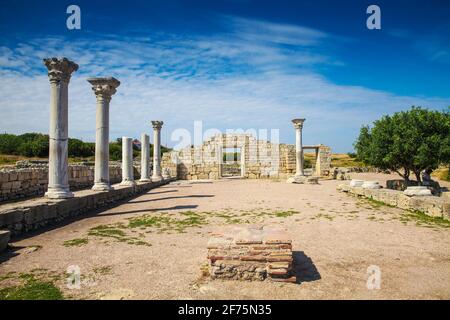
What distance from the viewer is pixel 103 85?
1173cm

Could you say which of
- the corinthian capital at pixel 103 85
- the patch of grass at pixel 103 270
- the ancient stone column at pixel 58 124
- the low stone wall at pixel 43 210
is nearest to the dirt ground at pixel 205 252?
the patch of grass at pixel 103 270

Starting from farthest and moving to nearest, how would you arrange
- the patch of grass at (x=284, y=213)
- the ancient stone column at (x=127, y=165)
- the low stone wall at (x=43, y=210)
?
the ancient stone column at (x=127, y=165) < the patch of grass at (x=284, y=213) < the low stone wall at (x=43, y=210)

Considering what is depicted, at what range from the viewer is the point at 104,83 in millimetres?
11734

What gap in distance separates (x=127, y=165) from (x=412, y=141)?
13.5 meters

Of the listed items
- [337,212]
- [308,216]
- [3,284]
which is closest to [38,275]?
[3,284]

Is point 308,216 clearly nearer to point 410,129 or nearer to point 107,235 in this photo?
point 107,235

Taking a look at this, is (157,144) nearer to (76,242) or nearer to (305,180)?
(305,180)

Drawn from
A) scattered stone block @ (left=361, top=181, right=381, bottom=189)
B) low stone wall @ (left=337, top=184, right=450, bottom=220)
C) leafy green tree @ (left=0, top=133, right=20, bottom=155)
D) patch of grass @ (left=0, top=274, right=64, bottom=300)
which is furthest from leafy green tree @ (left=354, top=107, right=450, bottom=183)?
leafy green tree @ (left=0, top=133, right=20, bottom=155)

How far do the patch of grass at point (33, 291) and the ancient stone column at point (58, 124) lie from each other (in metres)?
5.04

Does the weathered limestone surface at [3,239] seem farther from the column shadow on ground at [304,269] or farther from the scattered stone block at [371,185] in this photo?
the scattered stone block at [371,185]

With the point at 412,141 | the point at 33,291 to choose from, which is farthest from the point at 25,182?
the point at 412,141

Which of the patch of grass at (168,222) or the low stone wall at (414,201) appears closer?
the patch of grass at (168,222)

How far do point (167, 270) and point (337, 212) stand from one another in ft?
21.8

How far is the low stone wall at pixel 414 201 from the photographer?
27.6 feet
